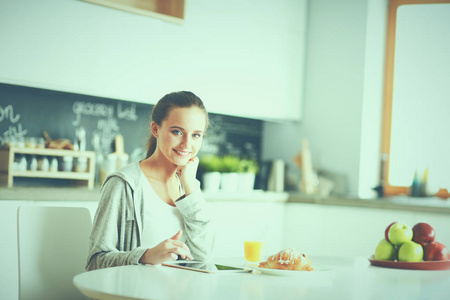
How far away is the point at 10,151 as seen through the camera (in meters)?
2.81

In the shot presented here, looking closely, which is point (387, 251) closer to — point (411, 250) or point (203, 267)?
point (411, 250)

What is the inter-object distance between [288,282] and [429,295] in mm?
347

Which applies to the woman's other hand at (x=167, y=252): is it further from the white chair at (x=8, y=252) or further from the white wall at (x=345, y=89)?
the white wall at (x=345, y=89)

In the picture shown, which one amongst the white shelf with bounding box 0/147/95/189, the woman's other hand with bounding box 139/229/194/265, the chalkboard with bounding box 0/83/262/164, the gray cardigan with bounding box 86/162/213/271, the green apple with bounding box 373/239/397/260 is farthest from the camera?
the chalkboard with bounding box 0/83/262/164

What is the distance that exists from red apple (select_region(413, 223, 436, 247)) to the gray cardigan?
2.27 ft

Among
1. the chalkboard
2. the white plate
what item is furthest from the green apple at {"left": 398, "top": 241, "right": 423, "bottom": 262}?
the chalkboard

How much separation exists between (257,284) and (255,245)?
347 millimetres

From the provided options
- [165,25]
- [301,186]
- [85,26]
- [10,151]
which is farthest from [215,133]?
[10,151]

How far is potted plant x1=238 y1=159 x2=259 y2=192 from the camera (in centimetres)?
397

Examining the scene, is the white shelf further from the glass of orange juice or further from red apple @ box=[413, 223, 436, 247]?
red apple @ box=[413, 223, 436, 247]

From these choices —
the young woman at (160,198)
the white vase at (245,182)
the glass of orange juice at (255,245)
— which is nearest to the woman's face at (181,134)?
the young woman at (160,198)

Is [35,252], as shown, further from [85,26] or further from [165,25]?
[165,25]

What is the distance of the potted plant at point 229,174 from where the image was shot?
387 cm

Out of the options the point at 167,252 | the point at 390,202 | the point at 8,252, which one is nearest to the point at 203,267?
the point at 167,252
